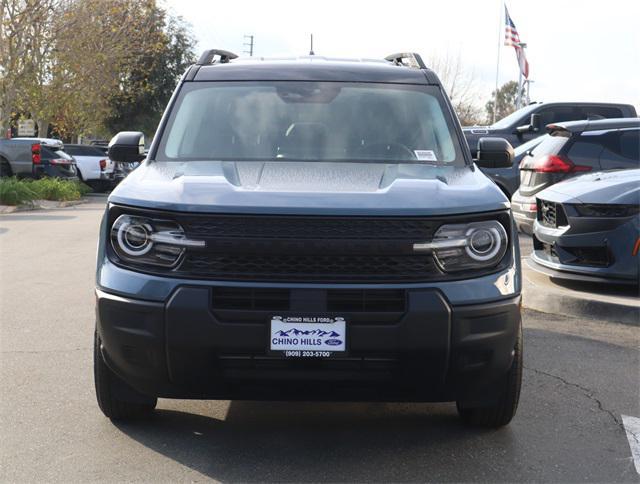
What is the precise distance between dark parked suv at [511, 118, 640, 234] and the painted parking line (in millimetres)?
6090

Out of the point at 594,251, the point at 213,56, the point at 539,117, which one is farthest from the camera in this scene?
the point at 539,117

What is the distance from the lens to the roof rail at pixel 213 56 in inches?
233

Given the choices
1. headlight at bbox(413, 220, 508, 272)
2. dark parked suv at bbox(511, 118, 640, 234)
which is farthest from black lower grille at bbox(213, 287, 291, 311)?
dark parked suv at bbox(511, 118, 640, 234)

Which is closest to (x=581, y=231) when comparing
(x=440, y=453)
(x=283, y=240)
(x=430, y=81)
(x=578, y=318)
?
(x=578, y=318)

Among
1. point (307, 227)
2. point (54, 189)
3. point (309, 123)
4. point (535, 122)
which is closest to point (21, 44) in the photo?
point (54, 189)

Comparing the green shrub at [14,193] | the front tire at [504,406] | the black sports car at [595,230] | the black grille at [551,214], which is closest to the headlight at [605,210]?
the black sports car at [595,230]

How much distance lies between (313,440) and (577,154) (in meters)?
7.40

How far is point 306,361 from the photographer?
3.98 metres

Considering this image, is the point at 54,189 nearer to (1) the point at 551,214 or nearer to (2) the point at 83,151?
(2) the point at 83,151

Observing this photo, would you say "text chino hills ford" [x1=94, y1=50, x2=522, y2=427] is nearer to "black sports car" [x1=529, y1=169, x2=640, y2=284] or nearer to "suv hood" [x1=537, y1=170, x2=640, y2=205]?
"black sports car" [x1=529, y1=169, x2=640, y2=284]

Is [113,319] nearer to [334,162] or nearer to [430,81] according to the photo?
[334,162]

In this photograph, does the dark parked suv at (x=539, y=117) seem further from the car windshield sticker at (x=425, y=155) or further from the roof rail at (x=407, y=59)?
the car windshield sticker at (x=425, y=155)

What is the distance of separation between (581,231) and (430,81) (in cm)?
293

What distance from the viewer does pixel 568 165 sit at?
35.9 ft
